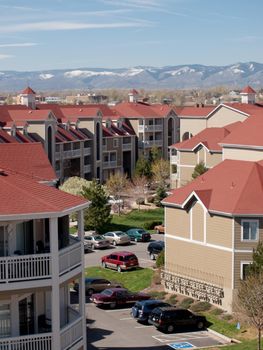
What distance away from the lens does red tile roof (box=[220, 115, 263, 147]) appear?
52.8m

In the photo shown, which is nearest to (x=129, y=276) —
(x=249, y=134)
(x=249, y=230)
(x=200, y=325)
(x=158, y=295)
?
(x=158, y=295)

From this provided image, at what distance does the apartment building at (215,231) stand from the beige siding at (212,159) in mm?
24488

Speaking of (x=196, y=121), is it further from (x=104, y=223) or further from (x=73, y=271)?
(x=73, y=271)

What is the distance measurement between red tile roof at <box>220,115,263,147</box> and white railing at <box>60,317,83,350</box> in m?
34.0

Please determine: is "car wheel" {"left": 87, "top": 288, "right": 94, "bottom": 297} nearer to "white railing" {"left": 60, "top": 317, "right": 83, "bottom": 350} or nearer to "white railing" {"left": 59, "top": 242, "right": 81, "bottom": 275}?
"white railing" {"left": 60, "top": 317, "right": 83, "bottom": 350}

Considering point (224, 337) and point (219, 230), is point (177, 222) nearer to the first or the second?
point (219, 230)

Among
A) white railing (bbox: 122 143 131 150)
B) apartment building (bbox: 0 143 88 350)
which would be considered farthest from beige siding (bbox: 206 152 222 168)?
apartment building (bbox: 0 143 88 350)

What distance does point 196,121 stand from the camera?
282 ft

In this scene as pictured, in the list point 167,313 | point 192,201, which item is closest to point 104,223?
point 192,201

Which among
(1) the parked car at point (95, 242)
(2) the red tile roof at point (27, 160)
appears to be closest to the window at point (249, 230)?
(2) the red tile roof at point (27, 160)

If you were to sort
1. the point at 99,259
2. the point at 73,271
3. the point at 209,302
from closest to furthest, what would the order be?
the point at 73,271, the point at 209,302, the point at 99,259

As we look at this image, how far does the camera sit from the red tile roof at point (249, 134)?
52844mm

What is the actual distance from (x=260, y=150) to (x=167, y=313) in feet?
68.5

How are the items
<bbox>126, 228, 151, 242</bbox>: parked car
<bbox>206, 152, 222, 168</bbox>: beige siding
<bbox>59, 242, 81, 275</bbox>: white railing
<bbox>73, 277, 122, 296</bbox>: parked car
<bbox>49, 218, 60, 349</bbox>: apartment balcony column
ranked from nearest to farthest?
<bbox>49, 218, 60, 349</bbox>: apartment balcony column, <bbox>59, 242, 81, 275</bbox>: white railing, <bbox>73, 277, 122, 296</bbox>: parked car, <bbox>126, 228, 151, 242</bbox>: parked car, <bbox>206, 152, 222, 168</bbox>: beige siding
